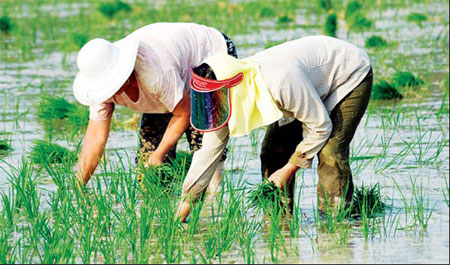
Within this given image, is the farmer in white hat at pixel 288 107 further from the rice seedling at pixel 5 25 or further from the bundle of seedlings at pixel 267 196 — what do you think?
the rice seedling at pixel 5 25

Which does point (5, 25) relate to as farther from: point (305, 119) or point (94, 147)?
point (305, 119)

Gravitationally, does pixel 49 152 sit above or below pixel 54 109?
above

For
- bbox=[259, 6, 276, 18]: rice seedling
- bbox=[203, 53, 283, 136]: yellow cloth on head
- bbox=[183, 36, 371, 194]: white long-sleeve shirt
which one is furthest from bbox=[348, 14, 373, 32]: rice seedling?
bbox=[203, 53, 283, 136]: yellow cloth on head

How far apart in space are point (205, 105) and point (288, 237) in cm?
72

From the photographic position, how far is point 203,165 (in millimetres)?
3998

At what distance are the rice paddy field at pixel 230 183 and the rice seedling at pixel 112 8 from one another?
164cm

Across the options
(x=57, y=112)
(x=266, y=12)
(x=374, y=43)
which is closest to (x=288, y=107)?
(x=57, y=112)

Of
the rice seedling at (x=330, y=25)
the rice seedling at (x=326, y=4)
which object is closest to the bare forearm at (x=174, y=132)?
the rice seedling at (x=330, y=25)

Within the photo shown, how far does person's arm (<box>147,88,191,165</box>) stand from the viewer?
4.34 metres

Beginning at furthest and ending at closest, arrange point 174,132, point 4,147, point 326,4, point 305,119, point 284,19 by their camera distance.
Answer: point 326,4 → point 284,19 → point 4,147 → point 174,132 → point 305,119

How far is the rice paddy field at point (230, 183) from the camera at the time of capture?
3.85m

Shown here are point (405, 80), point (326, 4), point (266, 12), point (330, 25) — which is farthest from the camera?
point (326, 4)

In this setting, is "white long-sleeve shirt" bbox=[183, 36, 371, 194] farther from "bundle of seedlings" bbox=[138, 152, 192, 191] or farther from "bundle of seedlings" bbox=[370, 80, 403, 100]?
"bundle of seedlings" bbox=[370, 80, 403, 100]

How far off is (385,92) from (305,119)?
11.7 ft
